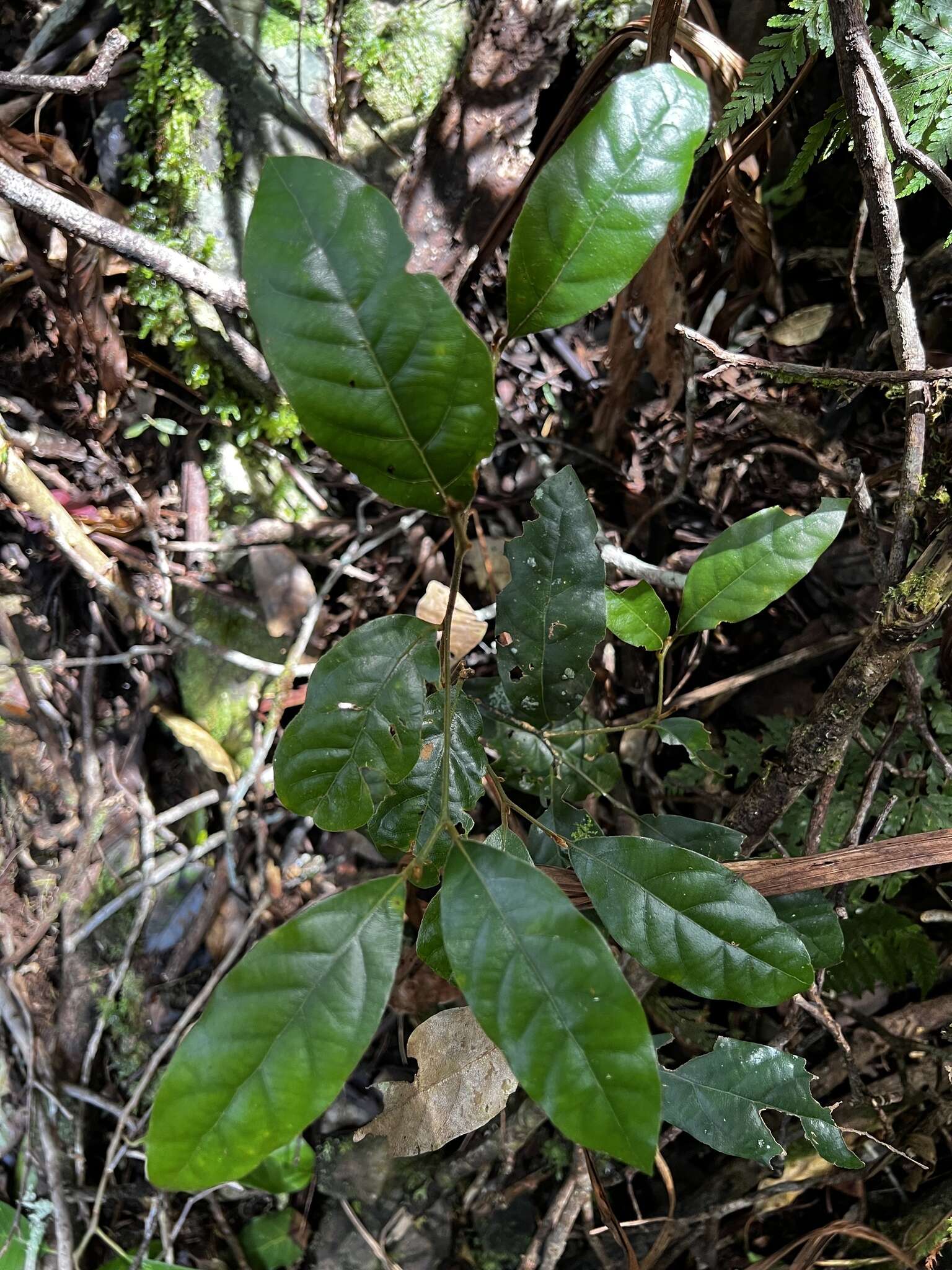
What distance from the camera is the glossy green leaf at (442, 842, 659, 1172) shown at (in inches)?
28.4

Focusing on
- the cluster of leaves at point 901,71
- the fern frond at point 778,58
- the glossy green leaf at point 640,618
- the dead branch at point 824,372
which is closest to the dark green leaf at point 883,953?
the glossy green leaf at point 640,618

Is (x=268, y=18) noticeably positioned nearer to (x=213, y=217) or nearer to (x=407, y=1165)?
(x=213, y=217)

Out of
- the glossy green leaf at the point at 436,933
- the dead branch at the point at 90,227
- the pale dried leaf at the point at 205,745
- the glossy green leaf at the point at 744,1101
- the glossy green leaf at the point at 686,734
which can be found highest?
the dead branch at the point at 90,227

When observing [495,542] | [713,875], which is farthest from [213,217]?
[713,875]

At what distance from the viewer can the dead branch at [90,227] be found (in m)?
1.55

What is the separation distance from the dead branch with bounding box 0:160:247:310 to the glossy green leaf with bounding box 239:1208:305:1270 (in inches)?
87.0

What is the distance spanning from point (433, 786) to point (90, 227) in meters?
1.32

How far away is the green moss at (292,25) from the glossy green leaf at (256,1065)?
6.27 feet

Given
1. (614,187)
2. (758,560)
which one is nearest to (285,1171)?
(758,560)

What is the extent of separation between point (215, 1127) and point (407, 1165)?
4.70 feet

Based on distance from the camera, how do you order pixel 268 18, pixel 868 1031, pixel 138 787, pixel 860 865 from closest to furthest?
pixel 860 865
pixel 868 1031
pixel 268 18
pixel 138 787

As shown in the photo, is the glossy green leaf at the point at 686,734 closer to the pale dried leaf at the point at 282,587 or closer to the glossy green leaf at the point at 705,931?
the glossy green leaf at the point at 705,931

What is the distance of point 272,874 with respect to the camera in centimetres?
201

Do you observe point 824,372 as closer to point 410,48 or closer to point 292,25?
A: point 410,48
